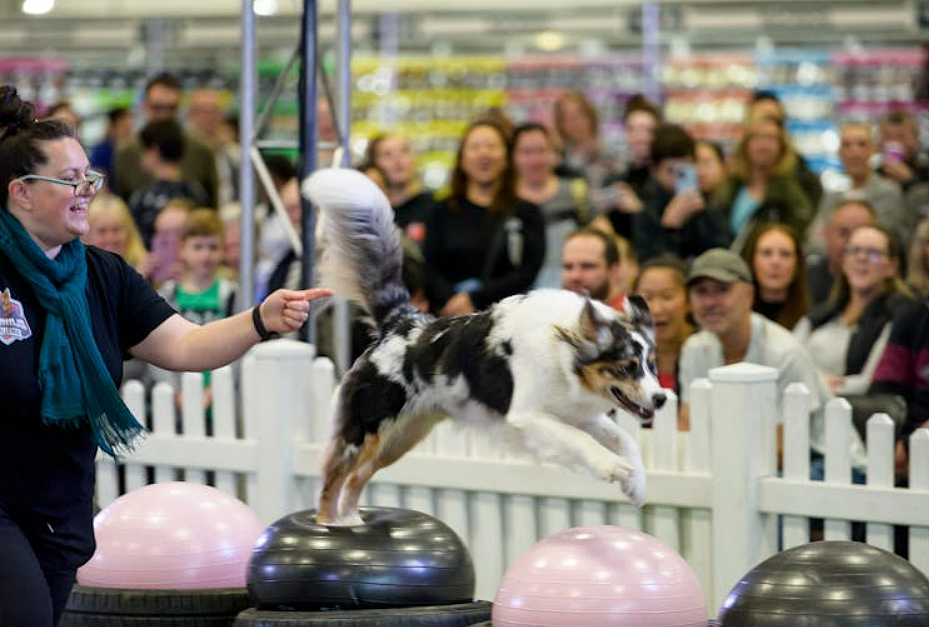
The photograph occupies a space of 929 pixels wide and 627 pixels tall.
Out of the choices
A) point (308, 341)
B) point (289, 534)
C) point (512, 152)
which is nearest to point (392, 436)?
point (289, 534)

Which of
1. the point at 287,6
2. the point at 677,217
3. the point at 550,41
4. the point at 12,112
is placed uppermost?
the point at 287,6

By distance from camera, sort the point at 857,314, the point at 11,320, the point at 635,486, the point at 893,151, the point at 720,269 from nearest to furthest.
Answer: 1. the point at 11,320
2. the point at 635,486
3. the point at 720,269
4. the point at 857,314
5. the point at 893,151

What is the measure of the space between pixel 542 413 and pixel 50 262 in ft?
3.79

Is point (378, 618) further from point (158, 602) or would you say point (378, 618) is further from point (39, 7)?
point (39, 7)

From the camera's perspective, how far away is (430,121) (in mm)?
12242

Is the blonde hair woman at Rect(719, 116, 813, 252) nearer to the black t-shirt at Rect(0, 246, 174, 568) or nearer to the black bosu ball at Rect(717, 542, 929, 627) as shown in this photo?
the black bosu ball at Rect(717, 542, 929, 627)

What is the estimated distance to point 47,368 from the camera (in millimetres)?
3641

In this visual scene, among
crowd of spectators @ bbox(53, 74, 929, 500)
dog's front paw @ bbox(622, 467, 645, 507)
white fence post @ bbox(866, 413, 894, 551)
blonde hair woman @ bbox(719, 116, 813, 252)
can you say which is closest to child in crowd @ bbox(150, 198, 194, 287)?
crowd of spectators @ bbox(53, 74, 929, 500)

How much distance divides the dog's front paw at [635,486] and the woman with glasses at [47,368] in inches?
33.1

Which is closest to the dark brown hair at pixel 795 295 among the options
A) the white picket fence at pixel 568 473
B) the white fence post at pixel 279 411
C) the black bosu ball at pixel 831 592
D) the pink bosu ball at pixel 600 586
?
the white picket fence at pixel 568 473

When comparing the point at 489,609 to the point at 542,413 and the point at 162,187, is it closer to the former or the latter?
the point at 542,413

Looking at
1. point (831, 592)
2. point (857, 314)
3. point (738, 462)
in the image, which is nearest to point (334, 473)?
point (831, 592)

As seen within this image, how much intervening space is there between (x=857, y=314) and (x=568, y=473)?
5.71 ft

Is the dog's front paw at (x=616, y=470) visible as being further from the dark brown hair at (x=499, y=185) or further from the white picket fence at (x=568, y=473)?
the dark brown hair at (x=499, y=185)
